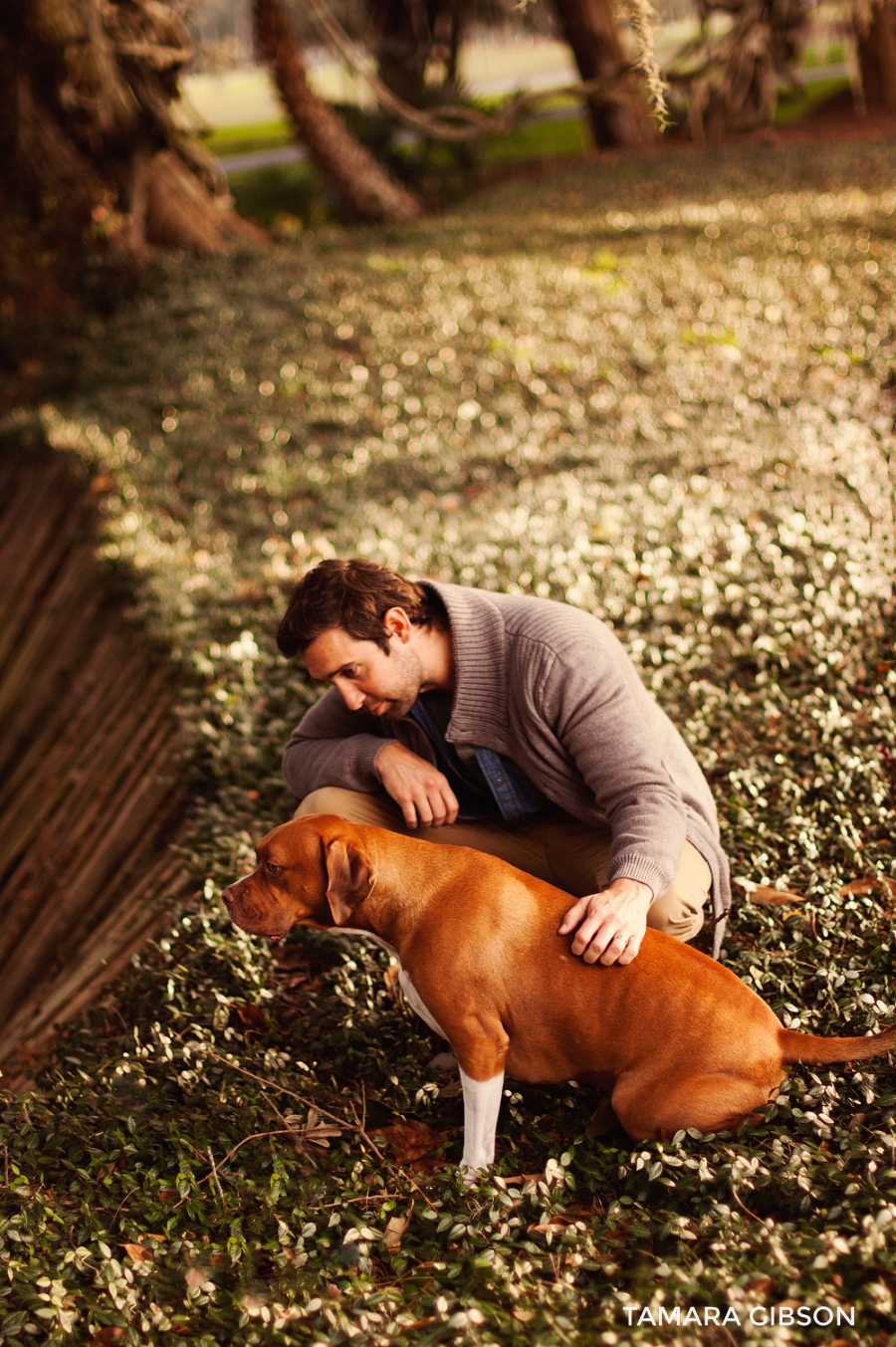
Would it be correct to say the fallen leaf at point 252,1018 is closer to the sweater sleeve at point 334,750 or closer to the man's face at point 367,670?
the sweater sleeve at point 334,750

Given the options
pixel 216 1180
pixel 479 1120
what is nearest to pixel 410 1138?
pixel 479 1120

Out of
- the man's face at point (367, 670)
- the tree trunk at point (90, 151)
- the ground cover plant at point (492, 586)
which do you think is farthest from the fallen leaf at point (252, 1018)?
the tree trunk at point (90, 151)

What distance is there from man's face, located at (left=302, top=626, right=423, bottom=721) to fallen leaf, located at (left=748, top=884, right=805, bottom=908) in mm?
1485

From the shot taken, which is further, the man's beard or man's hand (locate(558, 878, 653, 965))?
the man's beard

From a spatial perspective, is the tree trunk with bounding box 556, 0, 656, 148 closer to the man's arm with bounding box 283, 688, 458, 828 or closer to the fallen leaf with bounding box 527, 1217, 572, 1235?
the man's arm with bounding box 283, 688, 458, 828

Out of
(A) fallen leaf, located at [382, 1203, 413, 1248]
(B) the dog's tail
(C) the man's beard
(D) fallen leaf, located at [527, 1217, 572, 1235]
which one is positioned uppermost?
(C) the man's beard

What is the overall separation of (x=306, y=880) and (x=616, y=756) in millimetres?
1074

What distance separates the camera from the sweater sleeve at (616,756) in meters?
3.24

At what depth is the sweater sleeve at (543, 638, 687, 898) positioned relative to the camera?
10.6 ft

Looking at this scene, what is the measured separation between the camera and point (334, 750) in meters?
4.12

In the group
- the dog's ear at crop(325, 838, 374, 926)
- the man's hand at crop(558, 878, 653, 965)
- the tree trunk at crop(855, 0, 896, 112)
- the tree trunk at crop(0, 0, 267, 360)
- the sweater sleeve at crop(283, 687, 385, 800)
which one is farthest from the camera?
the tree trunk at crop(855, 0, 896, 112)

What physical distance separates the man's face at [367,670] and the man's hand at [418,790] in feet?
0.73

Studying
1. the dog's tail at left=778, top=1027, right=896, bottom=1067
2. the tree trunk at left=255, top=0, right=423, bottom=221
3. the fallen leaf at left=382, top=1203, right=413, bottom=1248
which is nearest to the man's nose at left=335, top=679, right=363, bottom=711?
the fallen leaf at left=382, top=1203, right=413, bottom=1248

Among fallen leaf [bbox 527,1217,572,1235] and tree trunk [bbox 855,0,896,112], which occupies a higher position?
tree trunk [bbox 855,0,896,112]
